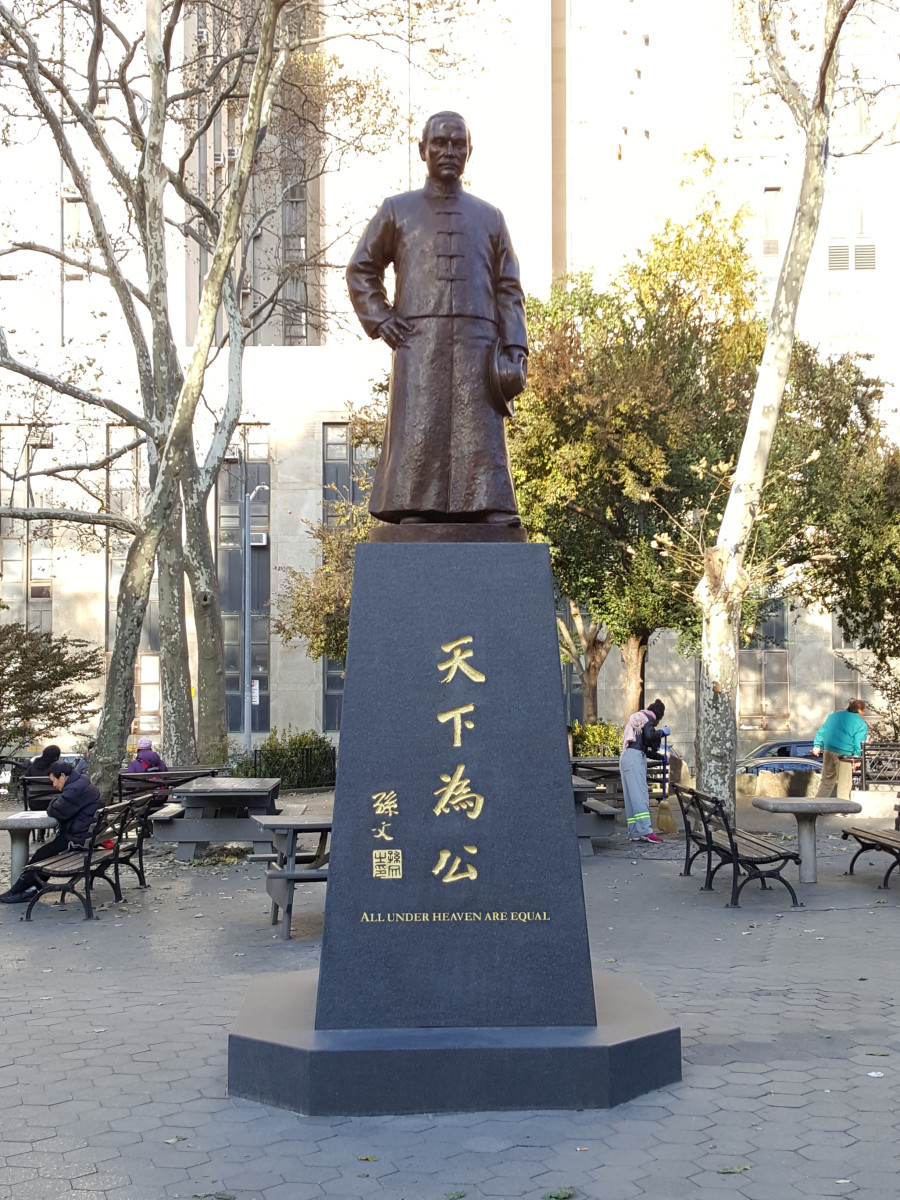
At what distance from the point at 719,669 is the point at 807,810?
185 inches

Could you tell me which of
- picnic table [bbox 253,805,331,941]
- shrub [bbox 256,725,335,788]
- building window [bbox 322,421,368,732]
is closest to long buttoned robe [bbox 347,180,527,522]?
picnic table [bbox 253,805,331,941]

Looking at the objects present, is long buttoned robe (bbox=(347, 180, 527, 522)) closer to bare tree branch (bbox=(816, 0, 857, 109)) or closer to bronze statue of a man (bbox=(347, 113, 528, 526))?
bronze statue of a man (bbox=(347, 113, 528, 526))

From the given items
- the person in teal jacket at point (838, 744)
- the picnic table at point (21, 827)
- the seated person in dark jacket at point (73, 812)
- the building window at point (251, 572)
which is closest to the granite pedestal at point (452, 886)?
the picnic table at point (21, 827)

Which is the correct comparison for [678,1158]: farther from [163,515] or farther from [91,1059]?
[163,515]

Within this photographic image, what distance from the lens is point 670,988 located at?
822 cm

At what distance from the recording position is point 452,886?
5992 mm

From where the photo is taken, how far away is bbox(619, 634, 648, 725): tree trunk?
923 inches

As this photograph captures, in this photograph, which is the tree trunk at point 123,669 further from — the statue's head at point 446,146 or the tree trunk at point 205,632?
the statue's head at point 446,146

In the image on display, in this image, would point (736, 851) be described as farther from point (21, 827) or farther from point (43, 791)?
point (43, 791)

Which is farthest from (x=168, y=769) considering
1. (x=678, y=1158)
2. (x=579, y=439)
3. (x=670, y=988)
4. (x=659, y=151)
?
(x=659, y=151)

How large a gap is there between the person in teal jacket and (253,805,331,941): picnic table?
31.4ft

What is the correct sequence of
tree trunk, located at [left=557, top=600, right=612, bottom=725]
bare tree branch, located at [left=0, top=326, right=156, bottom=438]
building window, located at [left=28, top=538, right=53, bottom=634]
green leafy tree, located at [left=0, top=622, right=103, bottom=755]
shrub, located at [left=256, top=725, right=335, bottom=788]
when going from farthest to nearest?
building window, located at [left=28, top=538, right=53, bottom=634] → tree trunk, located at [left=557, top=600, right=612, bottom=725] → shrub, located at [left=256, top=725, right=335, bottom=788] → green leafy tree, located at [left=0, top=622, right=103, bottom=755] → bare tree branch, located at [left=0, top=326, right=156, bottom=438]

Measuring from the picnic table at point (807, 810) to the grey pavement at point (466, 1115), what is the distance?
5.44 ft

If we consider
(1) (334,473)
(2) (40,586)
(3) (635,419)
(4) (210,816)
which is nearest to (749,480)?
(3) (635,419)
